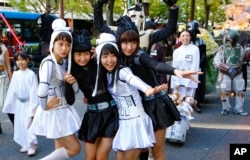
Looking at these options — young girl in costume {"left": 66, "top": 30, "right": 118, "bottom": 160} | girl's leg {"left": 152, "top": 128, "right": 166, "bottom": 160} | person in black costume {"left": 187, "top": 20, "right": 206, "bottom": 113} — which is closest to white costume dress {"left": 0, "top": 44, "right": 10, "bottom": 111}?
young girl in costume {"left": 66, "top": 30, "right": 118, "bottom": 160}

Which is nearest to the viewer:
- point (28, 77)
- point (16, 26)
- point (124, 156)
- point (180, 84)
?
point (124, 156)

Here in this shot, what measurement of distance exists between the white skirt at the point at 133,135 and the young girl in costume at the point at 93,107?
109 mm

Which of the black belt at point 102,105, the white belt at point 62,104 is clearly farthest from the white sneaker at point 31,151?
the black belt at point 102,105

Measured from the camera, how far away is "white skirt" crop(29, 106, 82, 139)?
3219mm

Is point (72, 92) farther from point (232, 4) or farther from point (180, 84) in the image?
point (232, 4)

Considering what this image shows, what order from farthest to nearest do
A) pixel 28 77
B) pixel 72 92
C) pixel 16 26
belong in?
pixel 16 26
pixel 28 77
pixel 72 92

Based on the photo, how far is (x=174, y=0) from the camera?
336 centimetres

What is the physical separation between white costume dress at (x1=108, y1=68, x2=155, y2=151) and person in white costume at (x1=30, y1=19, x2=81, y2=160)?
0.45 metres

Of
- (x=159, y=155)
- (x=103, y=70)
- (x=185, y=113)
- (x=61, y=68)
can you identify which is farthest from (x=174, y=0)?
(x=185, y=113)

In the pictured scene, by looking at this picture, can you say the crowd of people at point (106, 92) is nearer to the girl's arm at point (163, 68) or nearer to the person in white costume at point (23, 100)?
the girl's arm at point (163, 68)

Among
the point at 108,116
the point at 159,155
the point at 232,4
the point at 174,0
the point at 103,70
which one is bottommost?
the point at 159,155

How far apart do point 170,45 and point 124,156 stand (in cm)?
1931

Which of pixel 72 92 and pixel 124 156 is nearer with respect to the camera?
pixel 124 156

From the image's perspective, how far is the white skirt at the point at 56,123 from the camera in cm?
322
